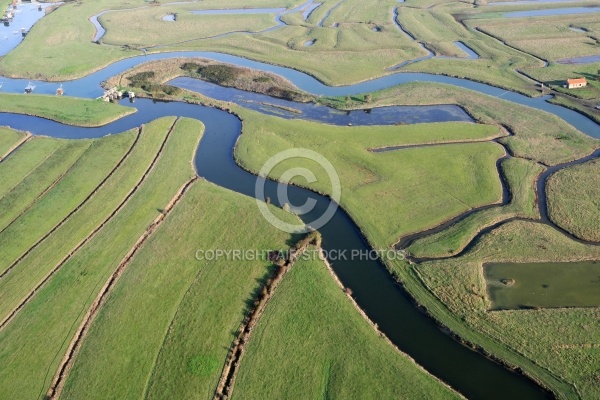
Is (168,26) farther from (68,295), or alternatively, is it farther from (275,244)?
(68,295)

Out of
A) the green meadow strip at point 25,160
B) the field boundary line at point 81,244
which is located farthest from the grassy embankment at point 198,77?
the field boundary line at point 81,244

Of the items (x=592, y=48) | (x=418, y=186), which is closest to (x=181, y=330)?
(x=418, y=186)

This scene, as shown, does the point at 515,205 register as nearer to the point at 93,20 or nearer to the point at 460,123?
the point at 460,123

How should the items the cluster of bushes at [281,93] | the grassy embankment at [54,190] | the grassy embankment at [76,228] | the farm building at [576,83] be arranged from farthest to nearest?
the cluster of bushes at [281,93] < the farm building at [576,83] < the grassy embankment at [54,190] < the grassy embankment at [76,228]

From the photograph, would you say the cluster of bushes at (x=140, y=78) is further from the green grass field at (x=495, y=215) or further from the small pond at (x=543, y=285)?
the small pond at (x=543, y=285)

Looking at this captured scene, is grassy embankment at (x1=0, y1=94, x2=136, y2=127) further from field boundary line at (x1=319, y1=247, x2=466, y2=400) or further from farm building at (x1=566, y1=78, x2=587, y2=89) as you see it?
farm building at (x1=566, y1=78, x2=587, y2=89)

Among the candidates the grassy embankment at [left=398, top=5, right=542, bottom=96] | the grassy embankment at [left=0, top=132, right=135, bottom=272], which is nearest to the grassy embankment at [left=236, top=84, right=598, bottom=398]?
the grassy embankment at [left=398, top=5, right=542, bottom=96]

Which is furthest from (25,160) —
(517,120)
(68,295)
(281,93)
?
(517,120)
